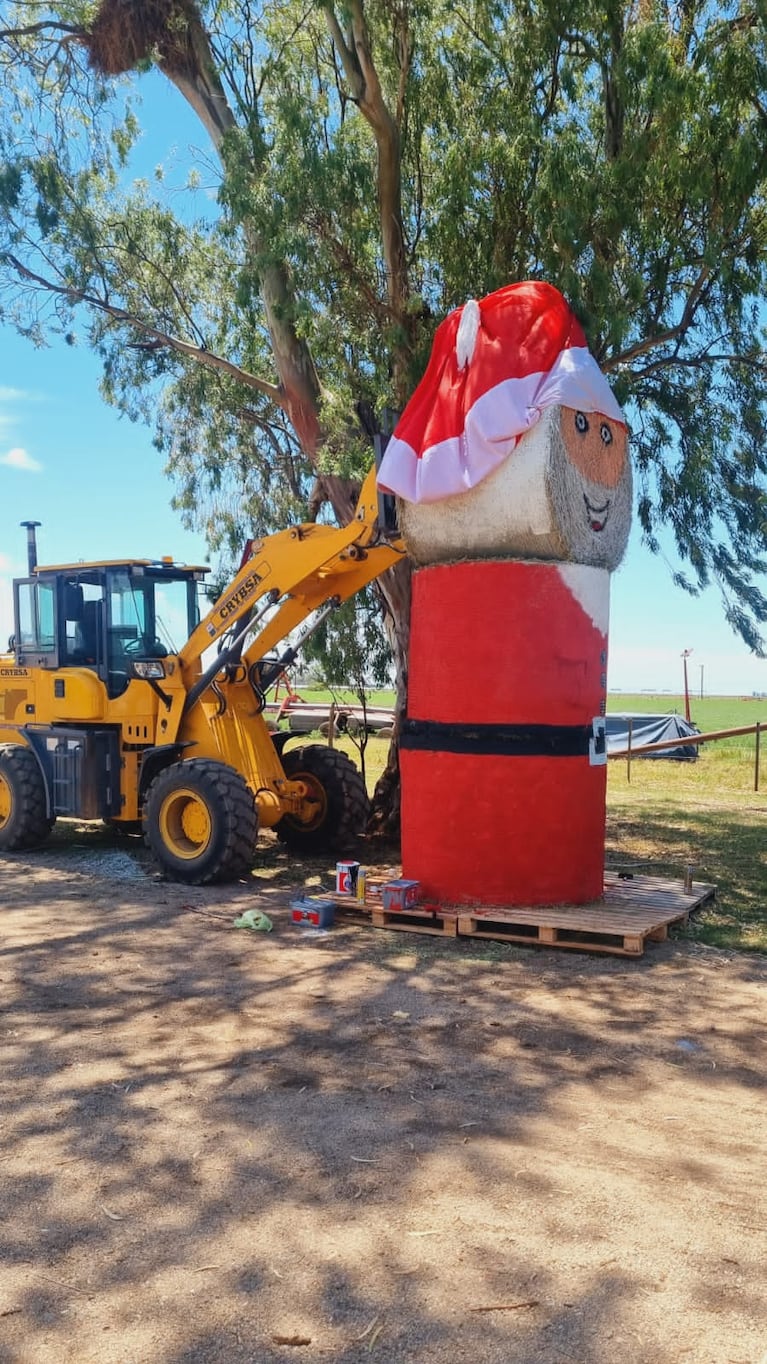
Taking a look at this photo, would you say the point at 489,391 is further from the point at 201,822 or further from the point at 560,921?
the point at 201,822

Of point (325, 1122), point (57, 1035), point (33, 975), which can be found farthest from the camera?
point (33, 975)

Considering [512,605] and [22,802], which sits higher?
[512,605]

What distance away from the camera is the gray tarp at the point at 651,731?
1047 inches

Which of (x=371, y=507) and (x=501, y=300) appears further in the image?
(x=371, y=507)

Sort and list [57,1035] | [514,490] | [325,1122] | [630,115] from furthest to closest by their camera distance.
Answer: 1. [630,115]
2. [514,490]
3. [57,1035]
4. [325,1122]

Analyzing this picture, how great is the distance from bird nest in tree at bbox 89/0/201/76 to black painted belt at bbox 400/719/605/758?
8.29m

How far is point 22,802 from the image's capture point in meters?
11.5

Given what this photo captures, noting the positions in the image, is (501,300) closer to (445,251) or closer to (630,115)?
(445,251)

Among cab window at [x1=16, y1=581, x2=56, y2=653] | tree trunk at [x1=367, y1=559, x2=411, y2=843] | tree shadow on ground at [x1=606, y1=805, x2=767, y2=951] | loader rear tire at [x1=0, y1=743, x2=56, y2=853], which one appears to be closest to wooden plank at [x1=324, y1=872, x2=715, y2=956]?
tree shadow on ground at [x1=606, y1=805, x2=767, y2=951]

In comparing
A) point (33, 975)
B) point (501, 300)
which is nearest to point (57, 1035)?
point (33, 975)

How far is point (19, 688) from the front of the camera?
12070mm

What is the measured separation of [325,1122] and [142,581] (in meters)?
7.65

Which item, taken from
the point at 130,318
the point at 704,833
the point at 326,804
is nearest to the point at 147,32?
the point at 130,318

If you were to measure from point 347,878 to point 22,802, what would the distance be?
431cm
